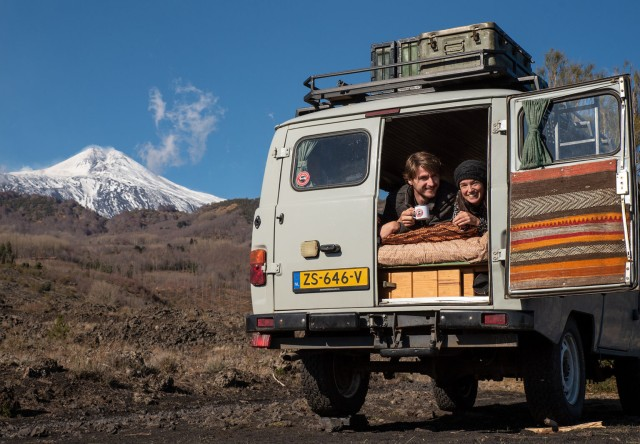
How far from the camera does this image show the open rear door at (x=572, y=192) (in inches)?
246

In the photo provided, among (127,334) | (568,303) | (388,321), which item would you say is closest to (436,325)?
(388,321)

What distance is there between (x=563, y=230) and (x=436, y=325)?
48.2 inches

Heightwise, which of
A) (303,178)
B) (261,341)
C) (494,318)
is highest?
(303,178)

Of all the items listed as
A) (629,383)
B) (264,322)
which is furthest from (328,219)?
(629,383)

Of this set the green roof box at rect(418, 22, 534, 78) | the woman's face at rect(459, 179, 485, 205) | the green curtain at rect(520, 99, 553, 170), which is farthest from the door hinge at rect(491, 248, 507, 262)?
the green roof box at rect(418, 22, 534, 78)

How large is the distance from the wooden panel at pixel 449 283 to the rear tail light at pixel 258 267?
5.00 ft

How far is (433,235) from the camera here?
7371 mm

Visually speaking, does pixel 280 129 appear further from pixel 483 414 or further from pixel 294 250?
pixel 483 414

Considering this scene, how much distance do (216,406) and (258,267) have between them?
146 inches

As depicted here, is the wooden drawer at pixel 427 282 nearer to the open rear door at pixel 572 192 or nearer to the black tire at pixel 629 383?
the open rear door at pixel 572 192

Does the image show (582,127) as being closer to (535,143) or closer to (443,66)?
(535,143)

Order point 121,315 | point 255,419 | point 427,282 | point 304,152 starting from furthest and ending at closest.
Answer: point 121,315
point 255,419
point 304,152
point 427,282

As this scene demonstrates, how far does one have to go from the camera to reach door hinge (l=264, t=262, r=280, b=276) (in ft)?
25.1

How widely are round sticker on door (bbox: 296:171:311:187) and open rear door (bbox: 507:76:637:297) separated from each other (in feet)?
6.17
